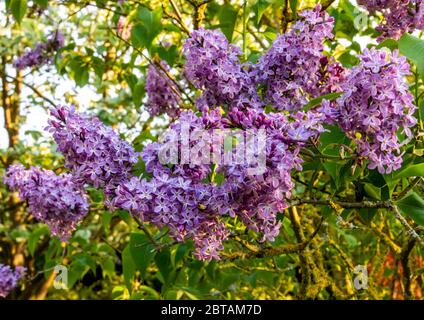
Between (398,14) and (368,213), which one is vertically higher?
(398,14)

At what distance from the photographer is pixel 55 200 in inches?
57.1

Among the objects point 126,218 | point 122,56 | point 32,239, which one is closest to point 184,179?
point 126,218

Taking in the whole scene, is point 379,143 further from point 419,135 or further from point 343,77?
point 343,77

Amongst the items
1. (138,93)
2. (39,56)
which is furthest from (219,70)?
(39,56)

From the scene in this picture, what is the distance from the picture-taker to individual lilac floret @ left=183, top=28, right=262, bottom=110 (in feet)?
3.92

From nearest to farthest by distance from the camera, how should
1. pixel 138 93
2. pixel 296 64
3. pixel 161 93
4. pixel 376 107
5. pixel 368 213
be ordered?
1. pixel 376 107
2. pixel 296 64
3. pixel 368 213
4. pixel 161 93
5. pixel 138 93

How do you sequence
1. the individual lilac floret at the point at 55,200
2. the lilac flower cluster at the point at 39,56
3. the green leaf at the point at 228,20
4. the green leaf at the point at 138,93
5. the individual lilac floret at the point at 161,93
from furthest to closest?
1. the lilac flower cluster at the point at 39,56
2. the green leaf at the point at 138,93
3. the individual lilac floret at the point at 161,93
4. the green leaf at the point at 228,20
5. the individual lilac floret at the point at 55,200

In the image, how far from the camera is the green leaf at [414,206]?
105 centimetres

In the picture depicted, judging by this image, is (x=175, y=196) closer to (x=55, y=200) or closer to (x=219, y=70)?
(x=219, y=70)

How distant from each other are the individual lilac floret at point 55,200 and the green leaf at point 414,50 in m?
0.80

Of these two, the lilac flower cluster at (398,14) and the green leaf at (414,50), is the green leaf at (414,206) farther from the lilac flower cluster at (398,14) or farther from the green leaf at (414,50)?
the lilac flower cluster at (398,14)

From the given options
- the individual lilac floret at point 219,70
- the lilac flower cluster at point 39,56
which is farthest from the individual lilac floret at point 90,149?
the lilac flower cluster at point 39,56

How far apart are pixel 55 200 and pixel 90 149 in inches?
16.6

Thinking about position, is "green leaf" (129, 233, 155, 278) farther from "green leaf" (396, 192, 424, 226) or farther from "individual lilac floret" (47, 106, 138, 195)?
"green leaf" (396, 192, 424, 226)
